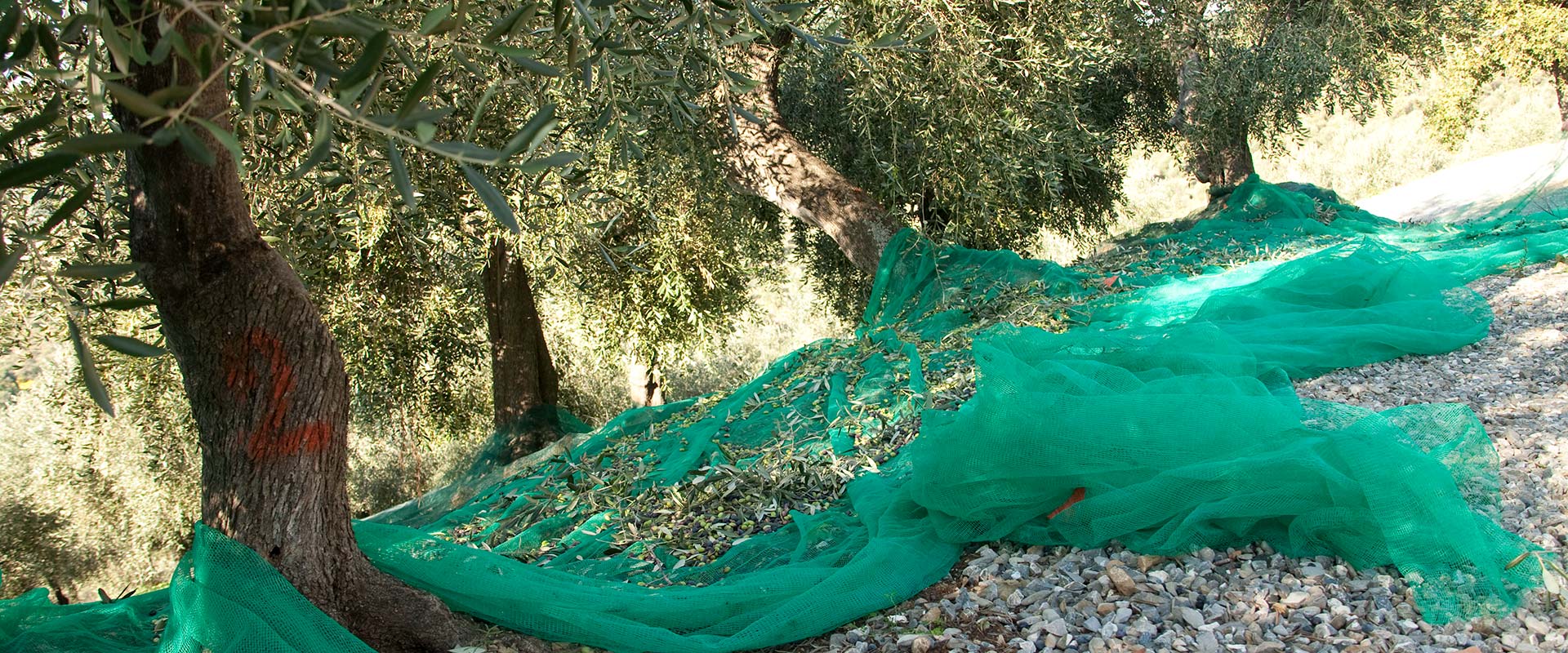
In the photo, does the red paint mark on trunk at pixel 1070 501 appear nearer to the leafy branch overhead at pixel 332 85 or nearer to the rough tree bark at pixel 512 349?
the leafy branch overhead at pixel 332 85

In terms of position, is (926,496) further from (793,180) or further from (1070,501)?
(793,180)

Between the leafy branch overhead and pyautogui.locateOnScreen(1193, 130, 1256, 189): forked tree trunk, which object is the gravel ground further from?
pyautogui.locateOnScreen(1193, 130, 1256, 189): forked tree trunk

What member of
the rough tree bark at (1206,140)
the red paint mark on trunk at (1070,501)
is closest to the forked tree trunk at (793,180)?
the rough tree bark at (1206,140)

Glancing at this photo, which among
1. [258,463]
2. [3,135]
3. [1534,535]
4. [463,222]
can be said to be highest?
[463,222]

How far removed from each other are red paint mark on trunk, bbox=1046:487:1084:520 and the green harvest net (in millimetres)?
12

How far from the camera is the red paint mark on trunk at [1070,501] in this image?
357 cm

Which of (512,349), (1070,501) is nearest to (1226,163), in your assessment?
(512,349)

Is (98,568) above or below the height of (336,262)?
below

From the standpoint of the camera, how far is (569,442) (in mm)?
6375

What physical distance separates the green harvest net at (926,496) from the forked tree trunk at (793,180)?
218cm

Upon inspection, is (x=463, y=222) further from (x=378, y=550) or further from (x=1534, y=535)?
(x=1534, y=535)

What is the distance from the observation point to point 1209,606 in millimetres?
3066

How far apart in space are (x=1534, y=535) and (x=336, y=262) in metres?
7.05

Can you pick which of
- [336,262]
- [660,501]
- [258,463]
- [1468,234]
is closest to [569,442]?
[660,501]
